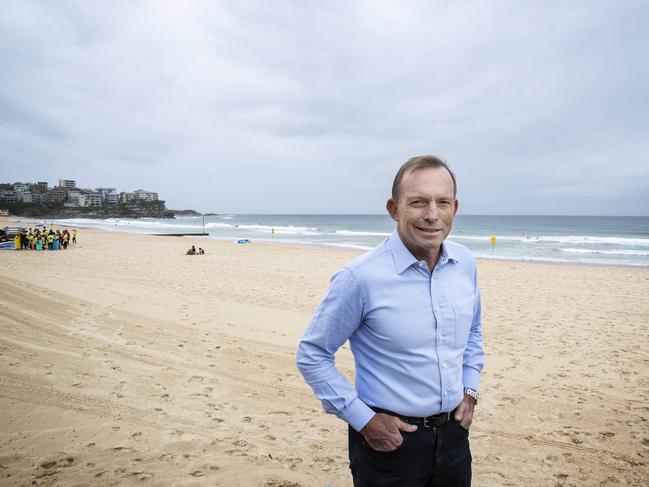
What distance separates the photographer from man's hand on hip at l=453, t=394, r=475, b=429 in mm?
1773

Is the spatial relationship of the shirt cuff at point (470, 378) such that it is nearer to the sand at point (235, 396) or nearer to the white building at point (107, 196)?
the sand at point (235, 396)

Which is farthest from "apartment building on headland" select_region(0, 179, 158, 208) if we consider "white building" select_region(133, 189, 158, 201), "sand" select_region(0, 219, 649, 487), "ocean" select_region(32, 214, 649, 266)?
"sand" select_region(0, 219, 649, 487)

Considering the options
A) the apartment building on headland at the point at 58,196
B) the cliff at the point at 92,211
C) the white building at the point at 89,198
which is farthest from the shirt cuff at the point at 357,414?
the white building at the point at 89,198

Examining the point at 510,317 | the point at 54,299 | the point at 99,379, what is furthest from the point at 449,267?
the point at 54,299

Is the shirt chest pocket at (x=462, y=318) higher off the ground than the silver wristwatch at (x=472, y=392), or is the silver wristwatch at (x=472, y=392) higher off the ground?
the shirt chest pocket at (x=462, y=318)

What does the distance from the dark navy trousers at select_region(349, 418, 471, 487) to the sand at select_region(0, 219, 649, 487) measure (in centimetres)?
146

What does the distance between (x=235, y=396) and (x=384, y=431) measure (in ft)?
10.3

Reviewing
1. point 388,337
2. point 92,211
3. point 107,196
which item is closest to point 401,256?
point 388,337

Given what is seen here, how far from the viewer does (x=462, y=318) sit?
5.64ft

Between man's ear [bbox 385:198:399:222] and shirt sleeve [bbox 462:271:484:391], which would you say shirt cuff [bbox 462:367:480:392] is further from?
man's ear [bbox 385:198:399:222]

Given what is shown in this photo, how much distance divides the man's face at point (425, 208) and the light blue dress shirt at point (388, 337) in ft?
0.26

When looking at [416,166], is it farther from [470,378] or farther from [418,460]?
[418,460]

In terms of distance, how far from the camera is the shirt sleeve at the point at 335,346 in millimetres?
1571

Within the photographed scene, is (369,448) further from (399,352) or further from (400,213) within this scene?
(400,213)
